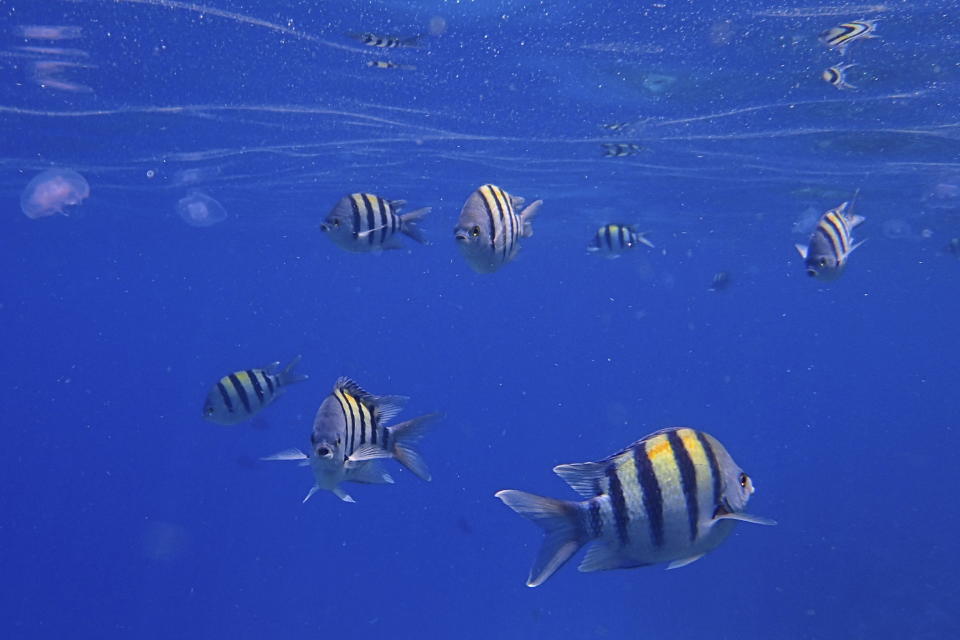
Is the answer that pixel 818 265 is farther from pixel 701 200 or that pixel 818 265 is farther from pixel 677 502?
pixel 701 200

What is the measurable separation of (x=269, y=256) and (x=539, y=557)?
57.0 metres

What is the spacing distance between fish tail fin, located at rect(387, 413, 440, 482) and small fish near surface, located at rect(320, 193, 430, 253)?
1.55 metres

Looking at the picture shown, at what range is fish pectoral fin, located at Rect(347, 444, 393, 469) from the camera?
15.7 feet

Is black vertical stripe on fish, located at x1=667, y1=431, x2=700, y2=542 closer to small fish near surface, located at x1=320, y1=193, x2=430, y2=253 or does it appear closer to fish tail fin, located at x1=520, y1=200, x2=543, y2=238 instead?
fish tail fin, located at x1=520, y1=200, x2=543, y2=238

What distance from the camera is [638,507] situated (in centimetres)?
332

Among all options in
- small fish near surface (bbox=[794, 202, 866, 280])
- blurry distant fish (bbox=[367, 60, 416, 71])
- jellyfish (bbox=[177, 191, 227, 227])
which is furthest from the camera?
jellyfish (bbox=[177, 191, 227, 227])

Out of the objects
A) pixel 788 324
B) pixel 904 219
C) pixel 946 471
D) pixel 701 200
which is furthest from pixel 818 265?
pixel 788 324

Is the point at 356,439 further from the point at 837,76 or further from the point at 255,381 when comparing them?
the point at 837,76

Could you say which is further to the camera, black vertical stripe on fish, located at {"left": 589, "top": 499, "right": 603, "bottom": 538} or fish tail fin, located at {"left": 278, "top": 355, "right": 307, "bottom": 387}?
fish tail fin, located at {"left": 278, "top": 355, "right": 307, "bottom": 387}

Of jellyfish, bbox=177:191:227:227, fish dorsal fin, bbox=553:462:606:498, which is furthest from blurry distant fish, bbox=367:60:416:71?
jellyfish, bbox=177:191:227:227

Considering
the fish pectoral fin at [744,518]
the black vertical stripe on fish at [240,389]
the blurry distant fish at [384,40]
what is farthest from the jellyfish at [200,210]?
the fish pectoral fin at [744,518]

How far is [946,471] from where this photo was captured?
129ft

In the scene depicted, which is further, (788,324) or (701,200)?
(788,324)

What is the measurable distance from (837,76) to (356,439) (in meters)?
13.8
